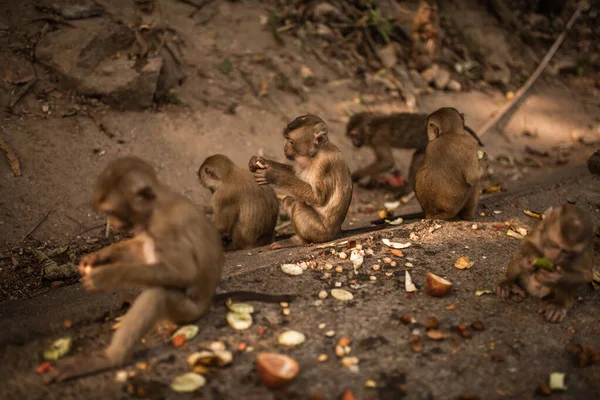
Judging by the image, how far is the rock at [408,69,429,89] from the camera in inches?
507

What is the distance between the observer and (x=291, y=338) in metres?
4.21

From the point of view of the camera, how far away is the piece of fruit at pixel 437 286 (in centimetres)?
484

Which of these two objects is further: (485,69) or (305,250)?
(485,69)

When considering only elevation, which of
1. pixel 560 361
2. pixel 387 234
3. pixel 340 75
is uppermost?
pixel 340 75

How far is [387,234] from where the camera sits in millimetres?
6234

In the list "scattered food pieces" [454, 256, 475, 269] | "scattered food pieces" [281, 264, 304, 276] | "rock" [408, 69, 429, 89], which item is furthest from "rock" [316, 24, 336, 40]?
"scattered food pieces" [281, 264, 304, 276]

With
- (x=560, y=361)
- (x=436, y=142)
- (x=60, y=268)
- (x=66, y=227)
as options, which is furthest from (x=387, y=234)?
(x=66, y=227)

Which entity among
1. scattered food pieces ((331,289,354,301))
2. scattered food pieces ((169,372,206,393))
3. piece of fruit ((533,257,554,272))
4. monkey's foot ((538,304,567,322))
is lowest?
monkey's foot ((538,304,567,322))

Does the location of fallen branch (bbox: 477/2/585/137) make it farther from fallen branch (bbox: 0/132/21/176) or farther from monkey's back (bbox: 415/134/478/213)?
fallen branch (bbox: 0/132/21/176)

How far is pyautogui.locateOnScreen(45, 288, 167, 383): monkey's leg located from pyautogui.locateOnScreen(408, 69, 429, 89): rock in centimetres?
1045

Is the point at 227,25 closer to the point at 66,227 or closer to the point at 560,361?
the point at 66,227

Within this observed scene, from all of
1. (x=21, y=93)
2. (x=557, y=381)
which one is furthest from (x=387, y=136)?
(x=557, y=381)

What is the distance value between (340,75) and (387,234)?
6.86 metres

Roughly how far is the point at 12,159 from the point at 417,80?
29.9 feet
